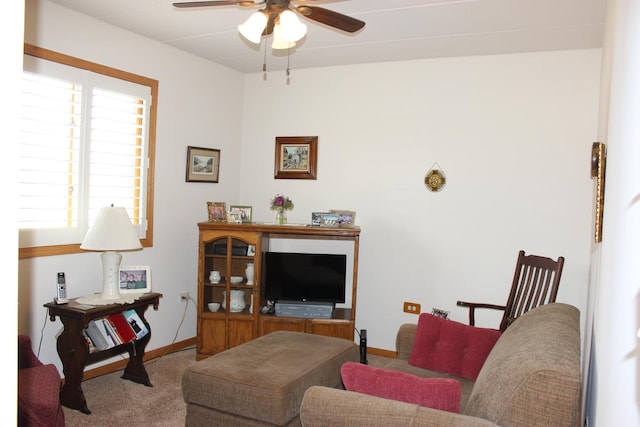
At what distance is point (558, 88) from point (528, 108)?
0.89ft

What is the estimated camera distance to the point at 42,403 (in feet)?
7.59

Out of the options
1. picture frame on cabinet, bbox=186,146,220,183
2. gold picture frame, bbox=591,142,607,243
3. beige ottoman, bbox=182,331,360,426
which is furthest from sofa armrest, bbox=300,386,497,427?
picture frame on cabinet, bbox=186,146,220,183

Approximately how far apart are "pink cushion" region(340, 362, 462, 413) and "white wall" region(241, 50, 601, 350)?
2.72m

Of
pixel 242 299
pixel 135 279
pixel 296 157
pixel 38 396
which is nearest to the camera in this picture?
pixel 38 396

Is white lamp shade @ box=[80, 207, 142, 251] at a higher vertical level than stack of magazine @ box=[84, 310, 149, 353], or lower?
higher

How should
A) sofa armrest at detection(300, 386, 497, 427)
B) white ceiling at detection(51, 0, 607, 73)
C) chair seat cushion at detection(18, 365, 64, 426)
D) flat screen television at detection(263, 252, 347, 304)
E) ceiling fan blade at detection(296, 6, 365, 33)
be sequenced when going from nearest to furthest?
sofa armrest at detection(300, 386, 497, 427) → chair seat cushion at detection(18, 365, 64, 426) → ceiling fan blade at detection(296, 6, 365, 33) → white ceiling at detection(51, 0, 607, 73) → flat screen television at detection(263, 252, 347, 304)

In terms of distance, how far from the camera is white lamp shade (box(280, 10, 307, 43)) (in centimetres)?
245

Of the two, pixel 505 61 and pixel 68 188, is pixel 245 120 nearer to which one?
pixel 68 188

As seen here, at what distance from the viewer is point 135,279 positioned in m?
3.88

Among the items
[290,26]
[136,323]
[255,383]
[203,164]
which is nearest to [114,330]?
[136,323]

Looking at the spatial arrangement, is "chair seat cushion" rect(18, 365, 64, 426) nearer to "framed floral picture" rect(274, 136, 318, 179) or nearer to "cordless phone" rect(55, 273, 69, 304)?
"cordless phone" rect(55, 273, 69, 304)

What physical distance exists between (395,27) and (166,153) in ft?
7.46

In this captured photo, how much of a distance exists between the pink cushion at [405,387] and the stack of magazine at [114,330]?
232 centimetres

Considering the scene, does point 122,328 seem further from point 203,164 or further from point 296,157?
point 296,157
